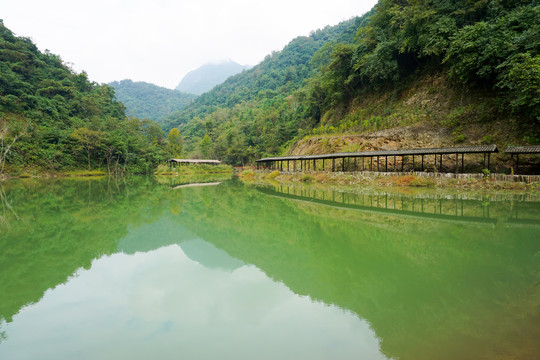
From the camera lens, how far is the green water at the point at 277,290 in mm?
3123

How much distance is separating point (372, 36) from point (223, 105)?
3660 inches

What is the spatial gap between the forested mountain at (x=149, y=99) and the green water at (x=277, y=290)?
139m

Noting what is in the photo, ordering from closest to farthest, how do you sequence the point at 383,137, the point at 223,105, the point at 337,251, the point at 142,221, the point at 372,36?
the point at 337,251, the point at 142,221, the point at 383,137, the point at 372,36, the point at 223,105

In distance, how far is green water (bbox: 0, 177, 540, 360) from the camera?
312 cm

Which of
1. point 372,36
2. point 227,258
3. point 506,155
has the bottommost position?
point 227,258

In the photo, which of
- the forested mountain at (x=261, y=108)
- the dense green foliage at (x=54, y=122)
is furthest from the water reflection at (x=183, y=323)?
the forested mountain at (x=261, y=108)

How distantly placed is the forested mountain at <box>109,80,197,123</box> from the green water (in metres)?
139

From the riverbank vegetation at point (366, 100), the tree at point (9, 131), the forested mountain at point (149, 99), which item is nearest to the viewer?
the riverbank vegetation at point (366, 100)

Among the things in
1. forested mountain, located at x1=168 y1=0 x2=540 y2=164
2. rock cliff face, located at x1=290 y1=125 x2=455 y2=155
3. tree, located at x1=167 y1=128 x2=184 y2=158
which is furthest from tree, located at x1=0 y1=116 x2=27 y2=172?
forested mountain, located at x1=168 y1=0 x2=540 y2=164

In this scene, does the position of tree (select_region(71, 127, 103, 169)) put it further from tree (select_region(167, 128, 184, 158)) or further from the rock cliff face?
the rock cliff face

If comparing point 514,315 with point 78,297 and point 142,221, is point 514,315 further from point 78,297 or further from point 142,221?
point 142,221

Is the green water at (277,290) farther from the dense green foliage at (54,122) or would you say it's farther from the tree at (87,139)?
the tree at (87,139)

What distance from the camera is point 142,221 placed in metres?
10.3

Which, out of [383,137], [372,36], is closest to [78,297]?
[383,137]
